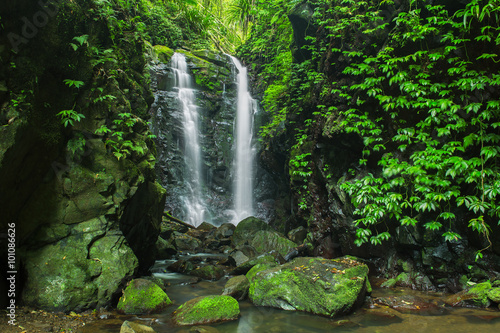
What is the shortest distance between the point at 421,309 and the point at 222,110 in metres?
14.1

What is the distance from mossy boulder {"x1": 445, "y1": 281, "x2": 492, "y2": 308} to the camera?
4797 millimetres

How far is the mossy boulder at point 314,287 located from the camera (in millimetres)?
4801

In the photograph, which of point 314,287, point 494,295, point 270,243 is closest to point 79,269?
point 314,287

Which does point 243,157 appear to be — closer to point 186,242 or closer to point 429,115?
point 186,242

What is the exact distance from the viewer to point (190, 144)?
15.9 meters

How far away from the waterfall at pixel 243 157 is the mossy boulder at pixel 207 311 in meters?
10.2

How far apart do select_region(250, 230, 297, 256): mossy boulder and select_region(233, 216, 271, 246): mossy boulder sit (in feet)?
1.41

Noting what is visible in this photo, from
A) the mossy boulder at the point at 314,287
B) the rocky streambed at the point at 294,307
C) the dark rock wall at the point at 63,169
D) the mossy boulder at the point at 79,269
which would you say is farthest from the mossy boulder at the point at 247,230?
the mossy boulder at the point at 79,269

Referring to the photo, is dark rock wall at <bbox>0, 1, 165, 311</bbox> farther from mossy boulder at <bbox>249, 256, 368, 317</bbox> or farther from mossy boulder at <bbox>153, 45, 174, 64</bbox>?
mossy boulder at <bbox>153, 45, 174, 64</bbox>

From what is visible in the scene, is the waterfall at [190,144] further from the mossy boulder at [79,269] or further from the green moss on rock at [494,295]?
the green moss on rock at [494,295]

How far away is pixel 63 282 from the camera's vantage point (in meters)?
4.48

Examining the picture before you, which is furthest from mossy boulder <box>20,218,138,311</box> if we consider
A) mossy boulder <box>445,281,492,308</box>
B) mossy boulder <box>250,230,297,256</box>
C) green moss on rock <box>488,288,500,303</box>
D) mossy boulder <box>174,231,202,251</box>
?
green moss on rock <box>488,288,500,303</box>

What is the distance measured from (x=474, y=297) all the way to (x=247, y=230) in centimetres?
686

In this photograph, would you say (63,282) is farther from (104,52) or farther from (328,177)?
(328,177)
